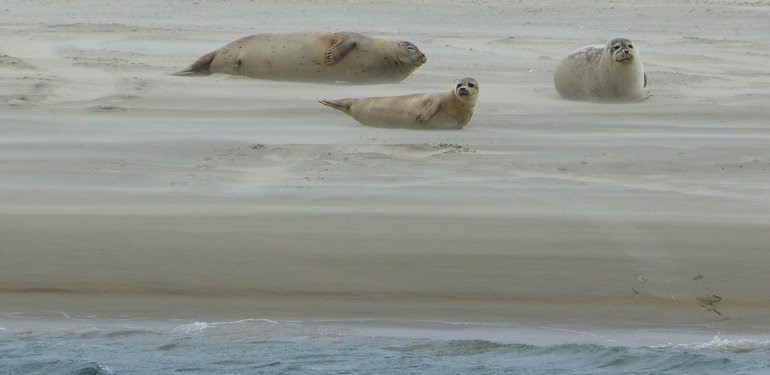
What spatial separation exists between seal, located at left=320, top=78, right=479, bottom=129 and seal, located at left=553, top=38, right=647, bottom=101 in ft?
3.55

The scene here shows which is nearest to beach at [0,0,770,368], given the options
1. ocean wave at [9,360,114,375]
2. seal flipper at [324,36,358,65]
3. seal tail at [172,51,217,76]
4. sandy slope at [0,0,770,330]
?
sandy slope at [0,0,770,330]

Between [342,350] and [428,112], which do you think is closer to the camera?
[342,350]

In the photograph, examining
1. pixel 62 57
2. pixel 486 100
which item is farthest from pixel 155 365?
pixel 62 57

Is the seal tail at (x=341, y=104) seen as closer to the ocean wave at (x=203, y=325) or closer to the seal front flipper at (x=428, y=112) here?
the seal front flipper at (x=428, y=112)

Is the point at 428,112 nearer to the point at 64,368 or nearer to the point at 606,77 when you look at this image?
the point at 606,77

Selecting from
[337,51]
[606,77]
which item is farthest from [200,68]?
[606,77]

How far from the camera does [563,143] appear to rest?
7.58 m

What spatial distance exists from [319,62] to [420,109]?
1.90 metres

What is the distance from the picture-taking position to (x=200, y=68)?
9914 millimetres

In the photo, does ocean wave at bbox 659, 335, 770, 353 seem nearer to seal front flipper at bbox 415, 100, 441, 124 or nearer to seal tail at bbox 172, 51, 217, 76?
seal front flipper at bbox 415, 100, 441, 124

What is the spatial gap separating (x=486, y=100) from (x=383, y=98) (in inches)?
31.1

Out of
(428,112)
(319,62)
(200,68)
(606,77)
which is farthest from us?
(319,62)

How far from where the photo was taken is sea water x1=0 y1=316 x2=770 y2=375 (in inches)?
189

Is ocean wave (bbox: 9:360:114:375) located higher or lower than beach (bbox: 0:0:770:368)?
lower
